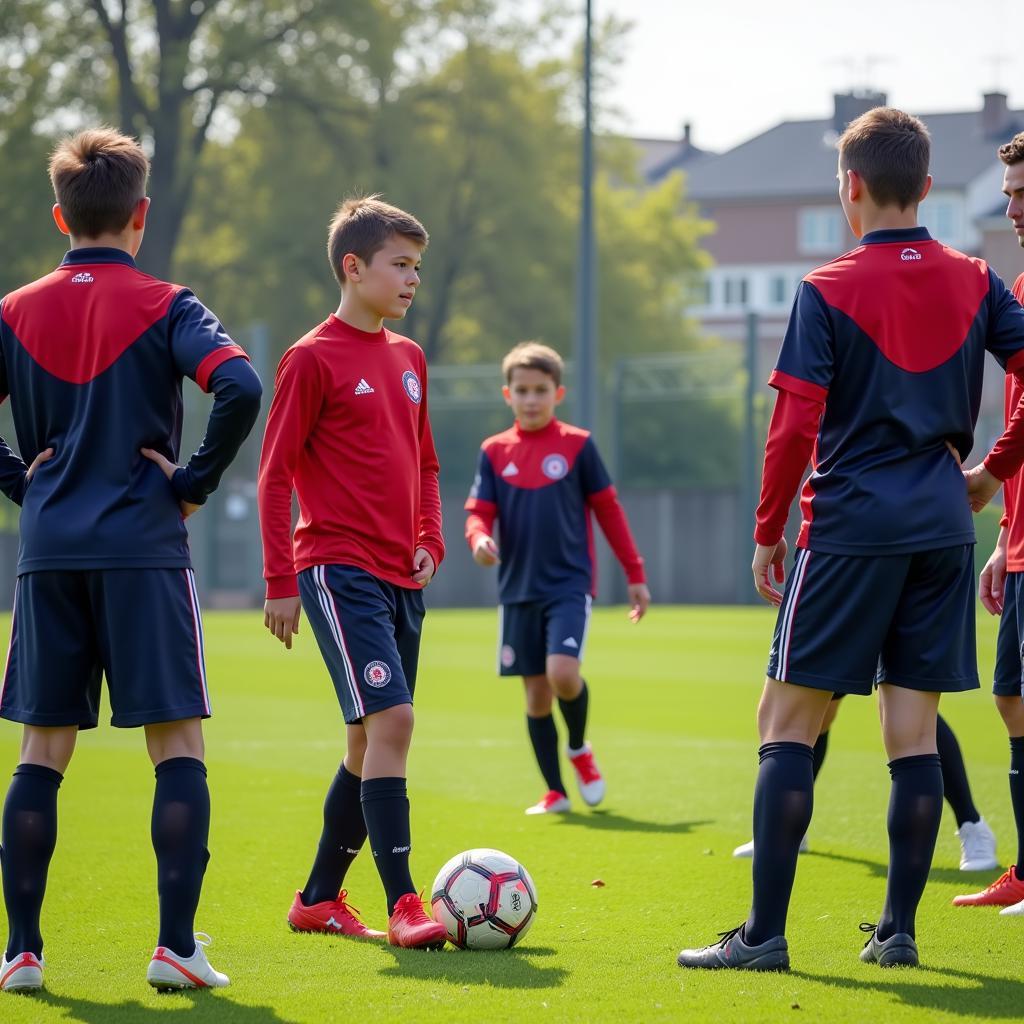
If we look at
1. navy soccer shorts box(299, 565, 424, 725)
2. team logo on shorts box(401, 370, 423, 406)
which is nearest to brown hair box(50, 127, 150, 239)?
team logo on shorts box(401, 370, 423, 406)

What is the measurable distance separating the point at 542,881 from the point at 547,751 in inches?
76.7

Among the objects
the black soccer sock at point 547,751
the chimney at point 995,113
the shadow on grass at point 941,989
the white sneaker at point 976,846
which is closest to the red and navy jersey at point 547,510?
the black soccer sock at point 547,751

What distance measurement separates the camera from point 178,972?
430cm

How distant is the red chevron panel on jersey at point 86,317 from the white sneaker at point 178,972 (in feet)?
4.99

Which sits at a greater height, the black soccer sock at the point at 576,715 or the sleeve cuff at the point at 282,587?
the sleeve cuff at the point at 282,587

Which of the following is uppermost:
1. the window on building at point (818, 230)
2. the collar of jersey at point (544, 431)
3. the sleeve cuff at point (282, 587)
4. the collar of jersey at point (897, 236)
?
the window on building at point (818, 230)

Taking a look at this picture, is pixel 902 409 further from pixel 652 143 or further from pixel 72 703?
pixel 652 143

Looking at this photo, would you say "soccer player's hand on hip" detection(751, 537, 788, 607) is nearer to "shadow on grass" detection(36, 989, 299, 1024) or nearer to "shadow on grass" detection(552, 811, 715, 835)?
"shadow on grass" detection(36, 989, 299, 1024)

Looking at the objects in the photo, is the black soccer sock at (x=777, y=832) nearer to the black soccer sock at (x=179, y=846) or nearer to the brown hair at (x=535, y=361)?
the black soccer sock at (x=179, y=846)

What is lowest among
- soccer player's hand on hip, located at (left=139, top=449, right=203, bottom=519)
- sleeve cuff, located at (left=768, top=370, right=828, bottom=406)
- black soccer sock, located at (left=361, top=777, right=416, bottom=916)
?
black soccer sock, located at (left=361, top=777, right=416, bottom=916)

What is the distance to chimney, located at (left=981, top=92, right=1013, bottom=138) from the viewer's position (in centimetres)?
6056

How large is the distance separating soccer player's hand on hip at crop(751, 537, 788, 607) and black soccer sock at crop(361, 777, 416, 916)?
1232 millimetres

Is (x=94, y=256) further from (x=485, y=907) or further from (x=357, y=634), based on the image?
(x=485, y=907)

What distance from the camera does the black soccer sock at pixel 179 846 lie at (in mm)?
4312
